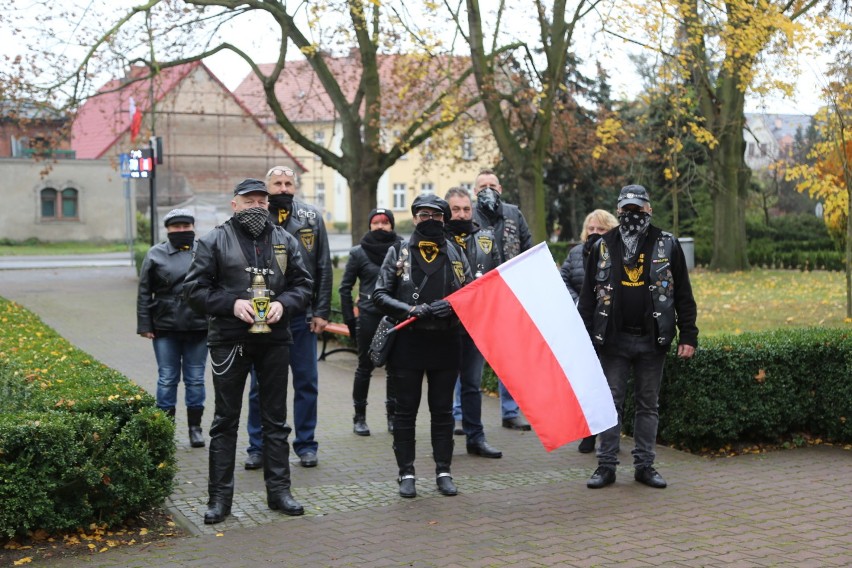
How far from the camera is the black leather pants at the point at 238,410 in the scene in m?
6.34

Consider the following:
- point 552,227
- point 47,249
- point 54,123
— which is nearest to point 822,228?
point 552,227

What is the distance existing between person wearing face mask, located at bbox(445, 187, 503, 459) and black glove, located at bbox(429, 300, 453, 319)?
0.88 meters

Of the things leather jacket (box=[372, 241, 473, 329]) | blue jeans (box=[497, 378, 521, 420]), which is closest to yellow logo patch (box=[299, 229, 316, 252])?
leather jacket (box=[372, 241, 473, 329])

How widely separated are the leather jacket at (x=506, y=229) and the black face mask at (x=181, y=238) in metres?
2.29

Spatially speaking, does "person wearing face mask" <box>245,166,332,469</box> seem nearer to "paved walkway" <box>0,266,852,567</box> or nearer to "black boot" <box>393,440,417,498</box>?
"paved walkway" <box>0,266,852,567</box>

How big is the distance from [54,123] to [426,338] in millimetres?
18001

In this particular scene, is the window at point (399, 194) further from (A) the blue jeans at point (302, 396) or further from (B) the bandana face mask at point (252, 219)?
(B) the bandana face mask at point (252, 219)

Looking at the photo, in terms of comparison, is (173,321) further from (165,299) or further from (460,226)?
(460,226)

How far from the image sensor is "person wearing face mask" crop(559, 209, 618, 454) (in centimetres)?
809

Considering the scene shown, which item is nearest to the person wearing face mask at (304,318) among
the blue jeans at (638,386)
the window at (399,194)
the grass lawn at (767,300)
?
the blue jeans at (638,386)

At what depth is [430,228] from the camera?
6.98 metres

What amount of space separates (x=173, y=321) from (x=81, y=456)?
2691 millimetres

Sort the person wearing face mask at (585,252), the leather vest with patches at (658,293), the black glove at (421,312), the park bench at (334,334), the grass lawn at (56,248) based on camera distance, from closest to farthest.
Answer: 1. the black glove at (421,312)
2. the leather vest with patches at (658,293)
3. the person wearing face mask at (585,252)
4. the park bench at (334,334)
5. the grass lawn at (56,248)

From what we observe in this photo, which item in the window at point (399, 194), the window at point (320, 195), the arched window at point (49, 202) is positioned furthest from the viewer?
the window at point (320, 195)
